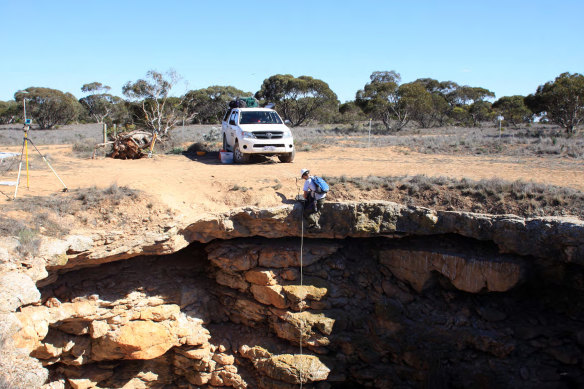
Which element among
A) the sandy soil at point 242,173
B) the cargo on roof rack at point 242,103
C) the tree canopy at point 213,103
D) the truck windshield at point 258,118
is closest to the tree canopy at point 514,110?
the tree canopy at point 213,103

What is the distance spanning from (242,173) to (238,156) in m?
1.97

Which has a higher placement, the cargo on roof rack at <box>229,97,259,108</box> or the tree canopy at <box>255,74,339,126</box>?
the tree canopy at <box>255,74,339,126</box>

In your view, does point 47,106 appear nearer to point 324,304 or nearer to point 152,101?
point 152,101

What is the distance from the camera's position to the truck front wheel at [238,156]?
534 inches

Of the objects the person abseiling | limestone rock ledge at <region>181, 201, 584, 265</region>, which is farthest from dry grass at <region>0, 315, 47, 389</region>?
the person abseiling

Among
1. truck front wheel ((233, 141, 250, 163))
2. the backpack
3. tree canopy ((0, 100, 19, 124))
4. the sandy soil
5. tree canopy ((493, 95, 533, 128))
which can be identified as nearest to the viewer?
the backpack

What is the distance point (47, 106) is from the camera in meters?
37.8

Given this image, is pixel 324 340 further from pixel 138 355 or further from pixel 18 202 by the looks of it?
pixel 18 202

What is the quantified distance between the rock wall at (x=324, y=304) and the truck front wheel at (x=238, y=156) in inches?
160

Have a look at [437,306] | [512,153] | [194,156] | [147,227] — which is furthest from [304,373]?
[512,153]

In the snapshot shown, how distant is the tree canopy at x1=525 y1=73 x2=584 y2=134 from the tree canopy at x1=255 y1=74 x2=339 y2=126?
16898 mm

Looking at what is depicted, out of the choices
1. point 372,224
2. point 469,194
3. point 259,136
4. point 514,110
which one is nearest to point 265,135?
point 259,136

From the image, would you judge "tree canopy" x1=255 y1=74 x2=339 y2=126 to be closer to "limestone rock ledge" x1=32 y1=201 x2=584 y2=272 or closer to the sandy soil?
the sandy soil

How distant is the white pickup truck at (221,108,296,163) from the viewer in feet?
43.1
